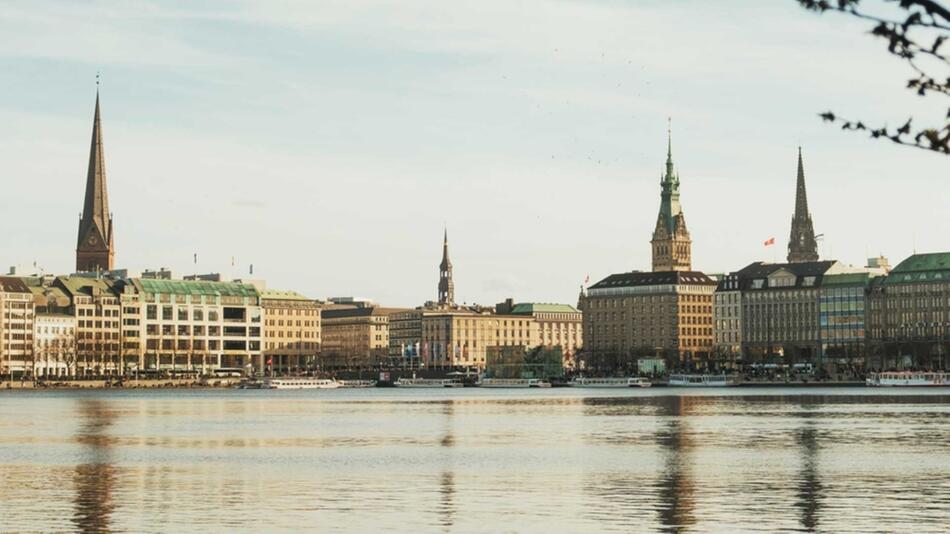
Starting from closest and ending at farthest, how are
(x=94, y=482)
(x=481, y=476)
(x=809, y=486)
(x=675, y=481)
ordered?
(x=809, y=486) → (x=675, y=481) → (x=94, y=482) → (x=481, y=476)

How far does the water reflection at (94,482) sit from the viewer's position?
3638 centimetres

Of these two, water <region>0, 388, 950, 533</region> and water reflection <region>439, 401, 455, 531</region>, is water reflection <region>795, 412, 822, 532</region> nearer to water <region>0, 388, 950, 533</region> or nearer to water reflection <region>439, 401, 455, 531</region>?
water <region>0, 388, 950, 533</region>

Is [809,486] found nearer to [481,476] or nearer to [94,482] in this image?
[481,476]

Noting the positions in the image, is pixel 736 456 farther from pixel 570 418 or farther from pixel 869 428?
pixel 570 418

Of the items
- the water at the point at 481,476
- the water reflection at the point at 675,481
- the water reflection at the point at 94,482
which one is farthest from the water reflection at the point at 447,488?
the water reflection at the point at 94,482

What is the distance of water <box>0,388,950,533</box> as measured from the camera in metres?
36.4

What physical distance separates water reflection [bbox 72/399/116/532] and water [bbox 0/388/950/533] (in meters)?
0.09

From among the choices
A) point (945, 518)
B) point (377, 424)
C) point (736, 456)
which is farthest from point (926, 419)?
point (945, 518)

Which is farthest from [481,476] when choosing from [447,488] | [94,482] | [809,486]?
[94,482]

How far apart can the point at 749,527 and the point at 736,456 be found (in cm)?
2500

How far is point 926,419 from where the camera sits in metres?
95.3

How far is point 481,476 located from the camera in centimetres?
4966

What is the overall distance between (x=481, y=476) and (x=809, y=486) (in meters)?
9.70

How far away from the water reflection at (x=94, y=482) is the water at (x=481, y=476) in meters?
0.09
